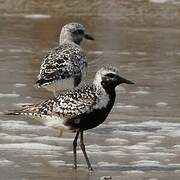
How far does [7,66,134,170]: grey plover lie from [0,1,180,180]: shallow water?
0.36 metres

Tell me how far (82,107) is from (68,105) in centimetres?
15

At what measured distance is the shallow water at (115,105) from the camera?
26.1 ft

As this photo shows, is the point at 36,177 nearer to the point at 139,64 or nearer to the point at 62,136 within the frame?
the point at 62,136

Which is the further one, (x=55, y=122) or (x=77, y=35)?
(x=77, y=35)

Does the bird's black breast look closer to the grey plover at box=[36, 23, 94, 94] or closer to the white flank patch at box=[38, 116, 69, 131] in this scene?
the white flank patch at box=[38, 116, 69, 131]

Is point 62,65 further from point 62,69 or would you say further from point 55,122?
point 55,122

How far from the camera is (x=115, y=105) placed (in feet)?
35.3

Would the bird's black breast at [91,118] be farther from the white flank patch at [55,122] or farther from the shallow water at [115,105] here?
the shallow water at [115,105]

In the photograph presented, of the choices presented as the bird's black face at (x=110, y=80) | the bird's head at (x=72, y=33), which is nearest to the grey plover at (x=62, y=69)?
the bird's head at (x=72, y=33)

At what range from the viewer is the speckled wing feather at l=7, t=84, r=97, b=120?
7.94 m

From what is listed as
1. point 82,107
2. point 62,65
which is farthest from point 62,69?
point 82,107

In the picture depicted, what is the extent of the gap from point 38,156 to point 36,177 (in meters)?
0.76

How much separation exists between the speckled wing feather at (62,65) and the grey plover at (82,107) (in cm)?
175

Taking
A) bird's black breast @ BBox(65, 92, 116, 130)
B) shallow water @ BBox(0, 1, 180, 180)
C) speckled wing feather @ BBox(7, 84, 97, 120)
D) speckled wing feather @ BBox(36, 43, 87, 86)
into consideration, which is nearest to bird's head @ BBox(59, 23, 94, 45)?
speckled wing feather @ BBox(36, 43, 87, 86)
